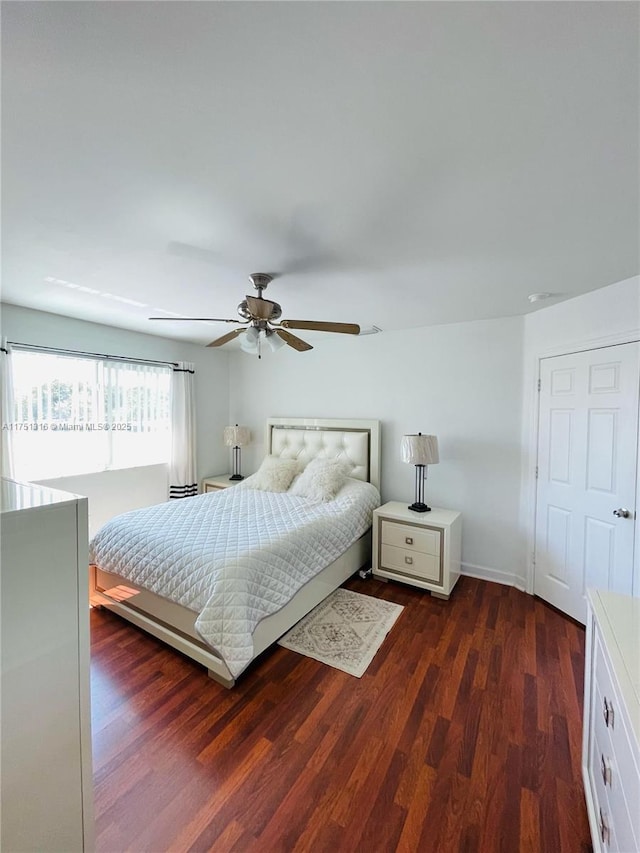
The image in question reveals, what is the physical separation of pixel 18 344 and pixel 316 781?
375cm

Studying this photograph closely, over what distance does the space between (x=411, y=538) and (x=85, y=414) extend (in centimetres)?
343

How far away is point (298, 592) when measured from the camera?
238cm

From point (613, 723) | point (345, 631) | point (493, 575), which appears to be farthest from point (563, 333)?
point (345, 631)

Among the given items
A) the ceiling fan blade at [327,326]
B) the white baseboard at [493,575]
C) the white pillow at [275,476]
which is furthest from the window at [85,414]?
the white baseboard at [493,575]

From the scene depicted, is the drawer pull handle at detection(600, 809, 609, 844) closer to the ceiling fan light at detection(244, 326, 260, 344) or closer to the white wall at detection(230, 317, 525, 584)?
the white wall at detection(230, 317, 525, 584)

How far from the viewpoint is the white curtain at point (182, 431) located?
14.0 ft

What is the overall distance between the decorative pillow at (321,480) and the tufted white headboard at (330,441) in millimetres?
177

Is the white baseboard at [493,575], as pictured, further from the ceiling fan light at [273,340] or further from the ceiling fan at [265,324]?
the ceiling fan light at [273,340]

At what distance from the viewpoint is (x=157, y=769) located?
1.49 m

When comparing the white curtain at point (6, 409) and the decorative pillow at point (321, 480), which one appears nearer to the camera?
the white curtain at point (6, 409)

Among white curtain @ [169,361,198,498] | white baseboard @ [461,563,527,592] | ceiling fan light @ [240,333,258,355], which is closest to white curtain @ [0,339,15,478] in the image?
white curtain @ [169,361,198,498]

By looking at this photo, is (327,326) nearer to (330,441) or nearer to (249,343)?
(249,343)

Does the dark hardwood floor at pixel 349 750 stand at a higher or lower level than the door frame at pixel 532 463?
lower

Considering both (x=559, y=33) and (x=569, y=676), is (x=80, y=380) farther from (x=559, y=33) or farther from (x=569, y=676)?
(x=569, y=676)
